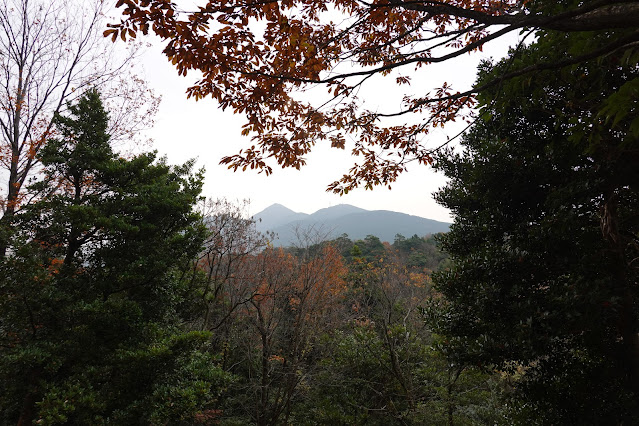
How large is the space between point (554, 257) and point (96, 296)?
7405 mm

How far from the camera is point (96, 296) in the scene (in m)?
5.63

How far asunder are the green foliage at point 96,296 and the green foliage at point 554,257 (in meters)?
5.05

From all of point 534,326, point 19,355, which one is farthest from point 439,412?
point 19,355

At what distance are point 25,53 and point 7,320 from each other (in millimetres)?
6067

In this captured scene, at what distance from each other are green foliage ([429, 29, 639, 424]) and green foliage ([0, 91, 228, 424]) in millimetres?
5046

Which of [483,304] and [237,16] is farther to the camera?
[483,304]

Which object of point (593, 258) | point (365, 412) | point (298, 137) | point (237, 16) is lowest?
point (365, 412)

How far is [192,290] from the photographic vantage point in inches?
324

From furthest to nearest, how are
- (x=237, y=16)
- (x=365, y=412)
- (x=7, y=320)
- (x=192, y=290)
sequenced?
(x=192, y=290) < (x=365, y=412) < (x=7, y=320) < (x=237, y=16)

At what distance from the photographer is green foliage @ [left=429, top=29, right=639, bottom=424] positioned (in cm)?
331

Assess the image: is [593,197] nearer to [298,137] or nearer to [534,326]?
[534,326]

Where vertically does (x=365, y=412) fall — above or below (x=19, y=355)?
below

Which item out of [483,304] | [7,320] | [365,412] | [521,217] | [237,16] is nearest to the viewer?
[237,16]

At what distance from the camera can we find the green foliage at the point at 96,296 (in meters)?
4.90
